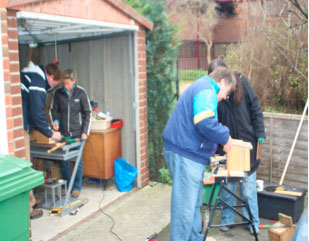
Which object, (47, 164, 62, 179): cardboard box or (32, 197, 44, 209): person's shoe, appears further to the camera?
(47, 164, 62, 179): cardboard box

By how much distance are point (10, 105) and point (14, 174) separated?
846 millimetres

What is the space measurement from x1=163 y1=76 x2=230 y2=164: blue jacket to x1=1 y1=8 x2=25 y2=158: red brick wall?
146 centimetres

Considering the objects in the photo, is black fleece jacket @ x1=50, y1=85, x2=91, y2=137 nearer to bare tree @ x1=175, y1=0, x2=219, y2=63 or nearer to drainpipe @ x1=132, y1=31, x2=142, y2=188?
drainpipe @ x1=132, y1=31, x2=142, y2=188

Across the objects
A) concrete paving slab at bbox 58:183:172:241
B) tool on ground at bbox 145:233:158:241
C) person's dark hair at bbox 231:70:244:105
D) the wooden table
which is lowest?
concrete paving slab at bbox 58:183:172:241

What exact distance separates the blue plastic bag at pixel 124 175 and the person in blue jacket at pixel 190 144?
202 centimetres

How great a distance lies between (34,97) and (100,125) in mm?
1302

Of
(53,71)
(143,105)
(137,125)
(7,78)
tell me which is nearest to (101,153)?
(137,125)

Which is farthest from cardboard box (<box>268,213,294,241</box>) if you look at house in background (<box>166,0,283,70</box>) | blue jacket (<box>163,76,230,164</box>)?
house in background (<box>166,0,283,70</box>)

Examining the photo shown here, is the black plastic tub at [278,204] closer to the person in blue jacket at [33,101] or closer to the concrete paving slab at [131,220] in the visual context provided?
the concrete paving slab at [131,220]

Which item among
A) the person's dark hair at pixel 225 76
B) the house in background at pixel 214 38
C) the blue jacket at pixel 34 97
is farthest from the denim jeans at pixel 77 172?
the house in background at pixel 214 38

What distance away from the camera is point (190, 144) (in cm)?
349

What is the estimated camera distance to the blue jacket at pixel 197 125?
332 cm

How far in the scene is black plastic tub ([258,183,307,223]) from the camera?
4.59 meters

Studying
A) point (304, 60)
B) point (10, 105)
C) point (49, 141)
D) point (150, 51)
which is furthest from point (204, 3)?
point (10, 105)
